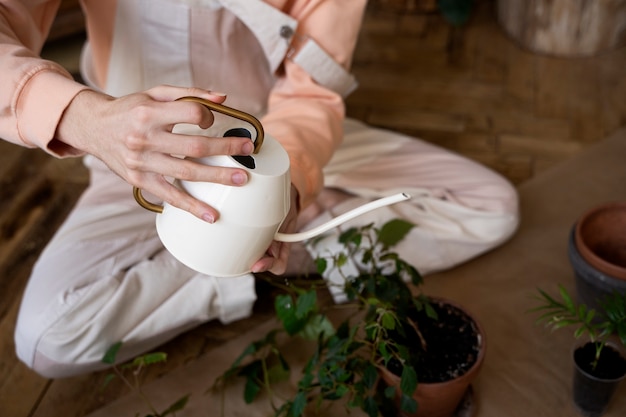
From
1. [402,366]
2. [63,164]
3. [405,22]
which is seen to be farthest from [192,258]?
[405,22]

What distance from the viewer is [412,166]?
140 centimetres

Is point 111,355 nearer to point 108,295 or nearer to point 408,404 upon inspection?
point 108,295

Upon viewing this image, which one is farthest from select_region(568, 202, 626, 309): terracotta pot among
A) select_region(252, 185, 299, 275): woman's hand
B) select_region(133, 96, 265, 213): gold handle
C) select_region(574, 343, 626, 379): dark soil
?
select_region(133, 96, 265, 213): gold handle

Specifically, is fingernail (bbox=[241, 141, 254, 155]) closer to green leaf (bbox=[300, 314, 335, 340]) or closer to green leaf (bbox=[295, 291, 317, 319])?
green leaf (bbox=[295, 291, 317, 319])

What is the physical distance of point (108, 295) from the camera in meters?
1.15

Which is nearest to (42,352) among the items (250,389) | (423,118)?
(250,389)

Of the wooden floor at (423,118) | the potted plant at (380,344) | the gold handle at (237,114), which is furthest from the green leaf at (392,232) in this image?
the gold handle at (237,114)

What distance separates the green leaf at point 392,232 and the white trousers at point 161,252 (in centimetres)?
14

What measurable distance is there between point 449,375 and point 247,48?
2.03ft

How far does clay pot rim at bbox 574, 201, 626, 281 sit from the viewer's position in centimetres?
111

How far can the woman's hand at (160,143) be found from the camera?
691mm

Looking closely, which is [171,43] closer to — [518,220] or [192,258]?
[192,258]

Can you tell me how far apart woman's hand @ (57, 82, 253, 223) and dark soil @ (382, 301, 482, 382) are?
0.44 metres

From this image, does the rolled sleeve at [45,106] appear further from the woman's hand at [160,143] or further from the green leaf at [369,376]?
the green leaf at [369,376]
